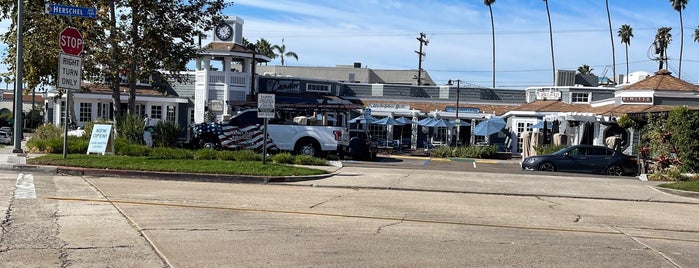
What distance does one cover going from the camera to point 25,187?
12.8 meters

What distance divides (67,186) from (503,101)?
37.3 metres

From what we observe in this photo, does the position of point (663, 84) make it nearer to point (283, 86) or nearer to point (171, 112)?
point (283, 86)

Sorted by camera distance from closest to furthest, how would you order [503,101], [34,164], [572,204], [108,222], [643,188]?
[108,222] → [572,204] → [34,164] → [643,188] → [503,101]

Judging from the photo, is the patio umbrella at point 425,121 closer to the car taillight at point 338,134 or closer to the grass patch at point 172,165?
the car taillight at point 338,134

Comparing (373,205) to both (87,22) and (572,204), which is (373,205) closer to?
(572,204)

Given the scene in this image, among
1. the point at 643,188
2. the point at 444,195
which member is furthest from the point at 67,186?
the point at 643,188

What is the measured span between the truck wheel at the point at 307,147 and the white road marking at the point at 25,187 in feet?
39.8

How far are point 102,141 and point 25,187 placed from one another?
279 inches

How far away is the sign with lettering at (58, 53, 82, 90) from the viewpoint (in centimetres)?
1733

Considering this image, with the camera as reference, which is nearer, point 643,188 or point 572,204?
point 572,204

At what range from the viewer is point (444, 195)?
15.1 metres

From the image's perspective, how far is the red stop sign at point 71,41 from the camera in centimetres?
1728

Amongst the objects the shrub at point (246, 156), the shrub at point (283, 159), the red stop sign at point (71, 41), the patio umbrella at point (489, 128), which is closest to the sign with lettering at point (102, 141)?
the red stop sign at point (71, 41)

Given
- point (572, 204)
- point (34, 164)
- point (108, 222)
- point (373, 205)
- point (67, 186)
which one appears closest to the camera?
point (108, 222)
